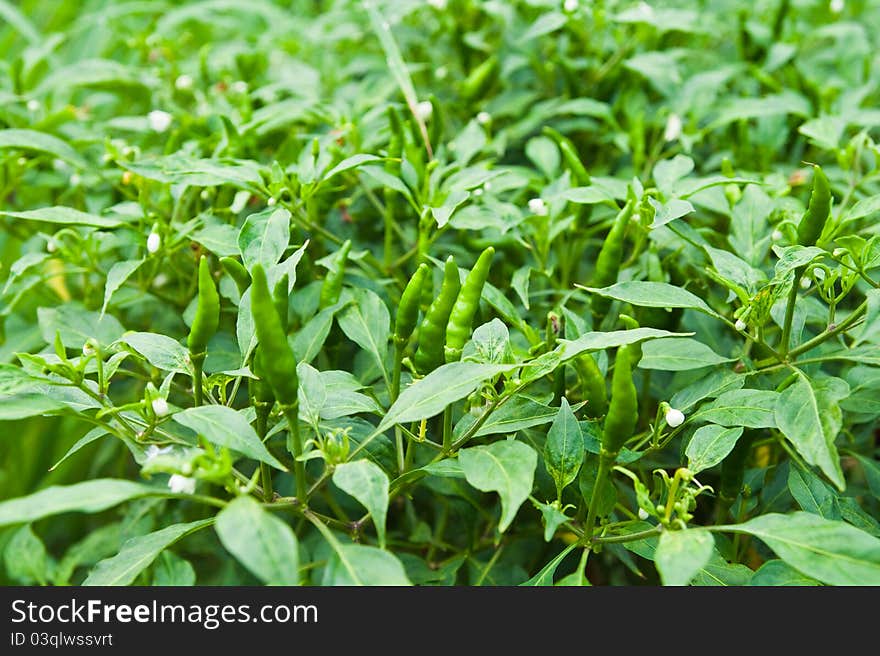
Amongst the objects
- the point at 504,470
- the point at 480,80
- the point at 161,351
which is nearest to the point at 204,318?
the point at 161,351

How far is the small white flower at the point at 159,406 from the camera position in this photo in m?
1.06

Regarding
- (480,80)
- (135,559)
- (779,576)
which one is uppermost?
(480,80)

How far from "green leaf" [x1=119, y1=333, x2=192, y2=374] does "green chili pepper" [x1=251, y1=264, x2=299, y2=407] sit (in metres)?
0.20

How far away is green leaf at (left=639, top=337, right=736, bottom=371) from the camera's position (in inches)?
47.9

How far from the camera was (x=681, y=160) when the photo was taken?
1.46 meters

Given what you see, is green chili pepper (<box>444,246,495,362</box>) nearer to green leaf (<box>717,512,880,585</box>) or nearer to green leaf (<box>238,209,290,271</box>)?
green leaf (<box>238,209,290,271</box>)

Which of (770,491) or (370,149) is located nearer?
(770,491)

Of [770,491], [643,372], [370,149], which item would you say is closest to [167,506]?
[370,149]

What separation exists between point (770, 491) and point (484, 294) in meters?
0.57

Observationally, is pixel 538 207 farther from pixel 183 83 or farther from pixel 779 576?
pixel 183 83

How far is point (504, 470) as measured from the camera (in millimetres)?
968

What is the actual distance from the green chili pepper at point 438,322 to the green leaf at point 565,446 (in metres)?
0.19

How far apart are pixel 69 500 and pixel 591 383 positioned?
26.3 inches

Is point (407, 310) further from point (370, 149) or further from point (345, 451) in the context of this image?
point (370, 149)
